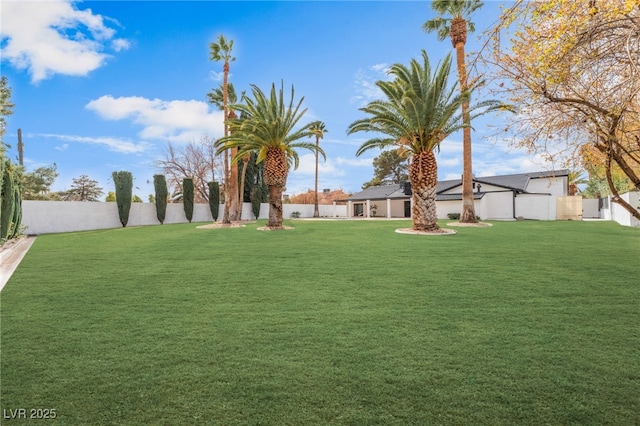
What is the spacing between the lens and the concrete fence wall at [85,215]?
62.4ft

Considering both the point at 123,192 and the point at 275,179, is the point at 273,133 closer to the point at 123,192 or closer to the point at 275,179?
the point at 275,179

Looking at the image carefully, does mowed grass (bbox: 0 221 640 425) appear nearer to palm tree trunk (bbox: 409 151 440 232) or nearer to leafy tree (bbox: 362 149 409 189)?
palm tree trunk (bbox: 409 151 440 232)

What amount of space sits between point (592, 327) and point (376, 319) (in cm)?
241

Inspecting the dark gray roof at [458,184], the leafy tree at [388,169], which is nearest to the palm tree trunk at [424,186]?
the dark gray roof at [458,184]

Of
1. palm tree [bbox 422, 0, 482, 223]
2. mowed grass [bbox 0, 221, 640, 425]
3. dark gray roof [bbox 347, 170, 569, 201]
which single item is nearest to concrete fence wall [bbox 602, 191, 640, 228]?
dark gray roof [bbox 347, 170, 569, 201]

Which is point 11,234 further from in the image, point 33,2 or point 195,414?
point 195,414

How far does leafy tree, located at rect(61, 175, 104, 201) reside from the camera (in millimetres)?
34875

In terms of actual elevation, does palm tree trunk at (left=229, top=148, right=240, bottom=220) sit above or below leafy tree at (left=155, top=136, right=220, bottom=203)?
below

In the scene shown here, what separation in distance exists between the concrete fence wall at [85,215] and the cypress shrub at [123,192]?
57 centimetres

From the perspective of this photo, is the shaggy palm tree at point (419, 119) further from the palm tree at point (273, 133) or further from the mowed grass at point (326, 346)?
the mowed grass at point (326, 346)

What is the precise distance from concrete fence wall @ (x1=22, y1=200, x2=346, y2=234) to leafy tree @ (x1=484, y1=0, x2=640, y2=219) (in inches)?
864

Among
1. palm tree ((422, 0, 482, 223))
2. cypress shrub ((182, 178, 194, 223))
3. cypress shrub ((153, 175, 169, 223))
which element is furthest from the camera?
cypress shrub ((182, 178, 194, 223))

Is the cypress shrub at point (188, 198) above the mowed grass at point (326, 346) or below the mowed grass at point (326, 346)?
above

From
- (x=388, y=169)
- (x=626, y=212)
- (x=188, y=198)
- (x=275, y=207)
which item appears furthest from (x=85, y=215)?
(x=388, y=169)
